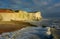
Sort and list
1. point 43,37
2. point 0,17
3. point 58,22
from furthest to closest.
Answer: point 0,17 → point 58,22 → point 43,37

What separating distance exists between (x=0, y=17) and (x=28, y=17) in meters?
3.36

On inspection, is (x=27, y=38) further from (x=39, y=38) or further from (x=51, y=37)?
(x=51, y=37)

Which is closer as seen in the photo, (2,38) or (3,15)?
(2,38)

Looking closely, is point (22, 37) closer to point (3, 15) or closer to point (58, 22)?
point (58, 22)

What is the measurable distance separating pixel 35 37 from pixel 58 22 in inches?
89.4

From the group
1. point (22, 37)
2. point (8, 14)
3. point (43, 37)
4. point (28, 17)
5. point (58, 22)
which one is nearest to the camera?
point (22, 37)

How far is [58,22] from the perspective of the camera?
466 cm

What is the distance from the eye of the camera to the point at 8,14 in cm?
729

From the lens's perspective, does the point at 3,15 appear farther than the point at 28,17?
No

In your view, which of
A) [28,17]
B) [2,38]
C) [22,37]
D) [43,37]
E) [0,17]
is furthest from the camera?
[28,17]

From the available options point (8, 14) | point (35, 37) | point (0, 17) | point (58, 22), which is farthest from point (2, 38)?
point (8, 14)

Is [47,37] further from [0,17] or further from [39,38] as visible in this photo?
[0,17]

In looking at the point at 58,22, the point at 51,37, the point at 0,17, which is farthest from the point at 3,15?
the point at 51,37

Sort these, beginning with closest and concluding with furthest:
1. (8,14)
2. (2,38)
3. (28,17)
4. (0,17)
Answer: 1. (2,38)
2. (0,17)
3. (8,14)
4. (28,17)
